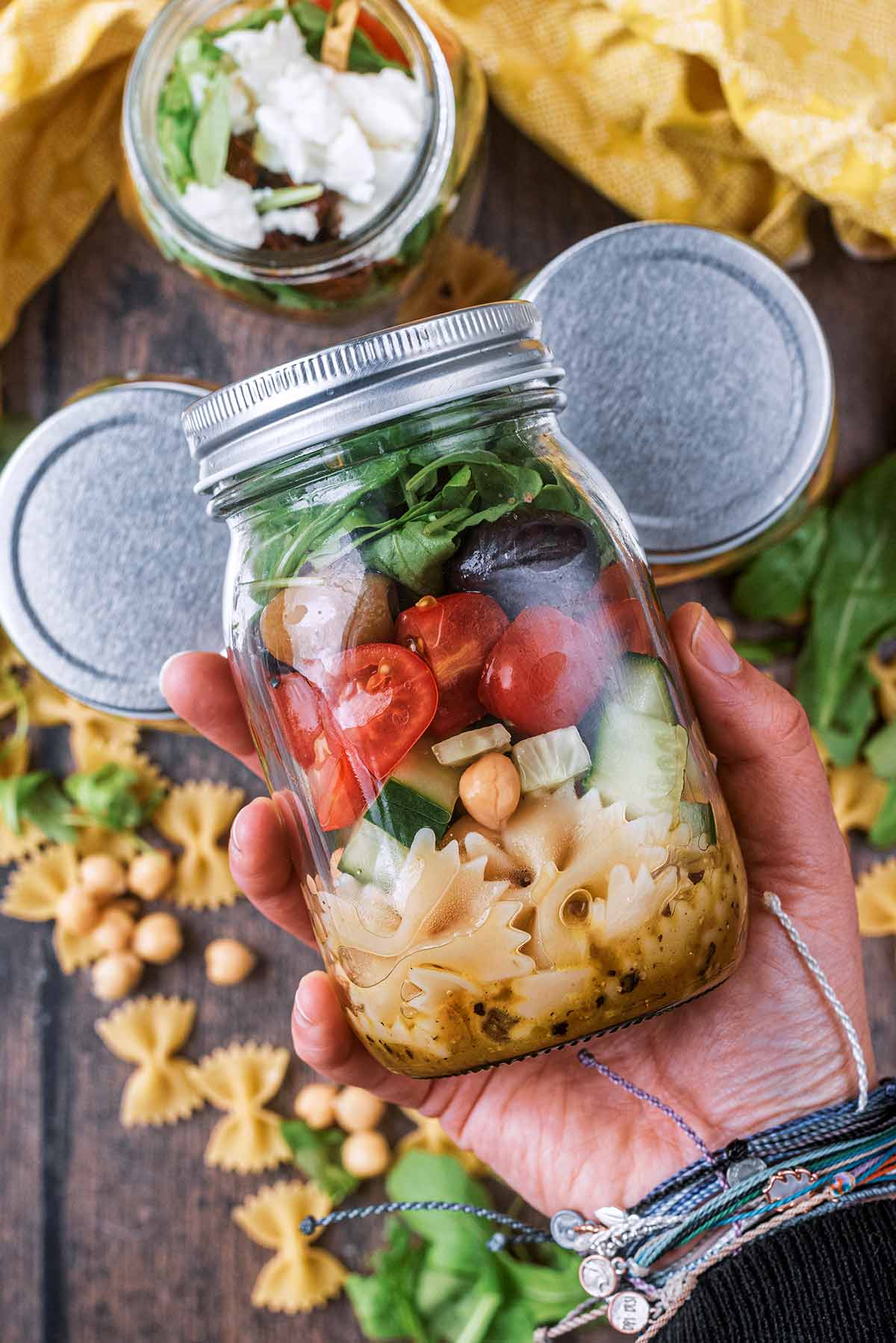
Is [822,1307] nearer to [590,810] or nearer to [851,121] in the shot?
[590,810]

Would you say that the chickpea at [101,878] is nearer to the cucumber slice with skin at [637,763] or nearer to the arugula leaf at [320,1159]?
the arugula leaf at [320,1159]

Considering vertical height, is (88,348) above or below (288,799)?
above

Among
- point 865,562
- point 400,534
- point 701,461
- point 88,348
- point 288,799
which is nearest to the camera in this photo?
point 400,534

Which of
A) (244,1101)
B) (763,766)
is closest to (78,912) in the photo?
(244,1101)

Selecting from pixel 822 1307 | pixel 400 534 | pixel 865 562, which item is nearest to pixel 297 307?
pixel 400 534

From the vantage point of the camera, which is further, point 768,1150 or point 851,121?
point 851,121

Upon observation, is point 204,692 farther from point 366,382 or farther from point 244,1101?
point 244,1101

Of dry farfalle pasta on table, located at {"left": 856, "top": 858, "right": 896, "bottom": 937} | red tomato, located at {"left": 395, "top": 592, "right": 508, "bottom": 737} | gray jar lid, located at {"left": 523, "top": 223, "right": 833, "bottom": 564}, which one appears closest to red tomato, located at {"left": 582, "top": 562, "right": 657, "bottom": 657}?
red tomato, located at {"left": 395, "top": 592, "right": 508, "bottom": 737}
